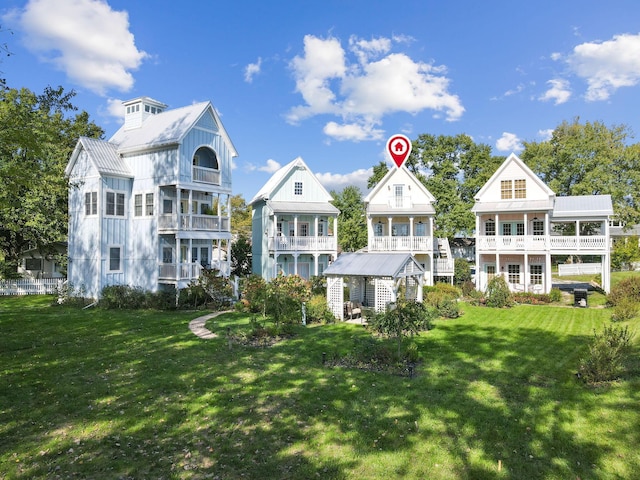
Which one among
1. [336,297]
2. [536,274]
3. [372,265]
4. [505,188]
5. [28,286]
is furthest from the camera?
[505,188]

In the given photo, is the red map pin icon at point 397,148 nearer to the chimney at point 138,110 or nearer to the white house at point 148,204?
the white house at point 148,204

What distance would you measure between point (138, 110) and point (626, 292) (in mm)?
33417

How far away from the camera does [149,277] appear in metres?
25.8

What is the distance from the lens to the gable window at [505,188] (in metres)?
31.0

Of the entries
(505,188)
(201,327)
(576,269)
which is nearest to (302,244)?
(201,327)

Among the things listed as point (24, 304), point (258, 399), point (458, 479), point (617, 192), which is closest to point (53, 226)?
point (24, 304)

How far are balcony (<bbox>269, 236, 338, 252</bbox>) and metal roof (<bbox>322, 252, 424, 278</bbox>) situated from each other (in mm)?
8530

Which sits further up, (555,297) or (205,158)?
(205,158)

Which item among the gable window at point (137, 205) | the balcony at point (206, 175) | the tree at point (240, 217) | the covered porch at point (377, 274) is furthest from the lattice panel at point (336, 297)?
the tree at point (240, 217)

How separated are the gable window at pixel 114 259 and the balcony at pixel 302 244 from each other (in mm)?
10314

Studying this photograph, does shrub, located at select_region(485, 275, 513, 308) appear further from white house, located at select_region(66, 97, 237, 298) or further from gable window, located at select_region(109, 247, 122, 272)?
gable window, located at select_region(109, 247, 122, 272)

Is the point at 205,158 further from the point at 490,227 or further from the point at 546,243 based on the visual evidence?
the point at 546,243

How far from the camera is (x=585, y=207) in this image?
1224 inches

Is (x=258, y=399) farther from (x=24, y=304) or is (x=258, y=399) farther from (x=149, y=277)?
(x=24, y=304)
